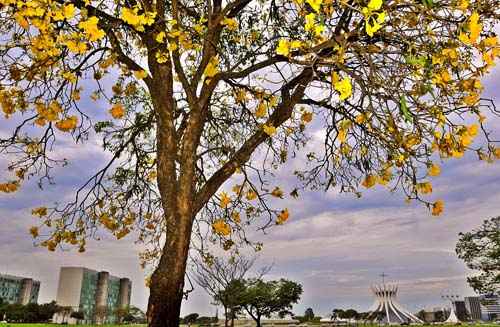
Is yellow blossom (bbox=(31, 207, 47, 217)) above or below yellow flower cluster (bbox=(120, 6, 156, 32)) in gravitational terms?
below

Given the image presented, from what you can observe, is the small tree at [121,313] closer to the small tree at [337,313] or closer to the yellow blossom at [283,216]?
the small tree at [337,313]

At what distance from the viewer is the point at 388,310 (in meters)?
68.0

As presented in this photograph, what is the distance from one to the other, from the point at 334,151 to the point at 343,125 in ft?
8.05

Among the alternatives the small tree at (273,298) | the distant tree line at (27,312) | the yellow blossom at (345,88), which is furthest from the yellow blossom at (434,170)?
the distant tree line at (27,312)

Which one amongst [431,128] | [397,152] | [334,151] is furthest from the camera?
[334,151]

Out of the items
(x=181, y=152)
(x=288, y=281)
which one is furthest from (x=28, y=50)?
(x=288, y=281)

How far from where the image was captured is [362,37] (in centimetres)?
378

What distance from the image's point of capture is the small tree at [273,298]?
132 feet

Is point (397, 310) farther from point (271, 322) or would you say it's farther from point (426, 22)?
point (426, 22)

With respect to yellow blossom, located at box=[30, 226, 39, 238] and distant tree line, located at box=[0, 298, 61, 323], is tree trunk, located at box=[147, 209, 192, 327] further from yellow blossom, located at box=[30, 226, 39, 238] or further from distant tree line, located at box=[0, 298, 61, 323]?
distant tree line, located at box=[0, 298, 61, 323]

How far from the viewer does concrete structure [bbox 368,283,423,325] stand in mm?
65713

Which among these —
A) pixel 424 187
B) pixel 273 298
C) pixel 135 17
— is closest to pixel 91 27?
pixel 135 17

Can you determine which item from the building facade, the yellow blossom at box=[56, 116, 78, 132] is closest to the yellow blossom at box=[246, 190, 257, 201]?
the yellow blossom at box=[56, 116, 78, 132]

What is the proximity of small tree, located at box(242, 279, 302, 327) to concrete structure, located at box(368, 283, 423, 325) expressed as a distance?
29810mm
